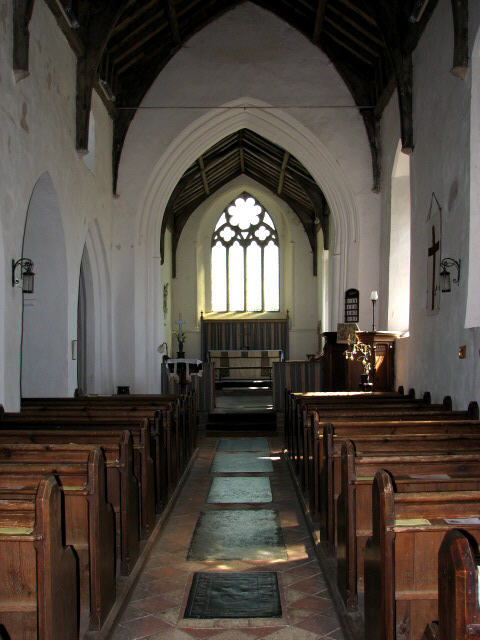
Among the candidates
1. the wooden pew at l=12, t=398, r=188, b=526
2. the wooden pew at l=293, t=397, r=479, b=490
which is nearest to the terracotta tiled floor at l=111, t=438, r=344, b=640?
the wooden pew at l=12, t=398, r=188, b=526

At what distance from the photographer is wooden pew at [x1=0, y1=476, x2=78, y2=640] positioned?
2469 millimetres

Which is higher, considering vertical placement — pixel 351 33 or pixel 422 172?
pixel 351 33

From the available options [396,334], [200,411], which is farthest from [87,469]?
[200,411]

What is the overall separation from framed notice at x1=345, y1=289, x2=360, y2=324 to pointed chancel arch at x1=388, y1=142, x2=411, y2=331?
3.98 ft

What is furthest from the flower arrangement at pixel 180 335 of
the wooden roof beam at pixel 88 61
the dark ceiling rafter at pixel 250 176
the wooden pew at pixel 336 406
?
the wooden pew at pixel 336 406

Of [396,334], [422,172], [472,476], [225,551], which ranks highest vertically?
[422,172]

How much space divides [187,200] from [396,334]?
1077cm

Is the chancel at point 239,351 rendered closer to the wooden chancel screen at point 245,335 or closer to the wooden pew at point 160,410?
the wooden pew at point 160,410

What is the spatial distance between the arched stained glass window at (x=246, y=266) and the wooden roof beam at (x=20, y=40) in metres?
14.4

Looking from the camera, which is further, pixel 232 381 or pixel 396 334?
pixel 232 381

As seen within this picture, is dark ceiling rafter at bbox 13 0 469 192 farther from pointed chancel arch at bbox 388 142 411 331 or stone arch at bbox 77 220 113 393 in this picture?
stone arch at bbox 77 220 113 393

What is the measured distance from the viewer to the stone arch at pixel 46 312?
31.2 feet

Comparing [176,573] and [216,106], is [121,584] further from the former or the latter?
[216,106]

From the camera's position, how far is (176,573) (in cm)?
443
